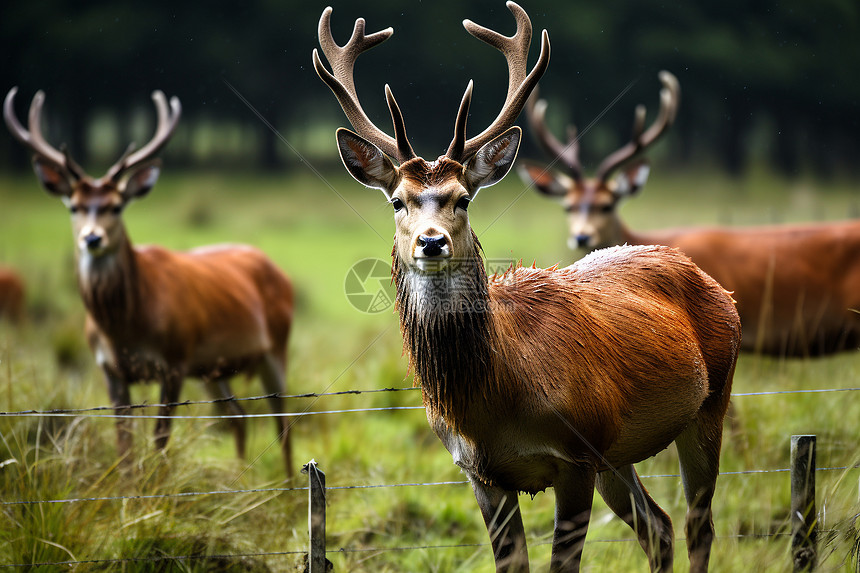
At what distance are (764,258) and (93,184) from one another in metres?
5.69

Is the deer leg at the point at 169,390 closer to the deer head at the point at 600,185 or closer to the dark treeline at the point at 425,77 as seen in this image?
the deer head at the point at 600,185

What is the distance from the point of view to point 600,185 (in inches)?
300

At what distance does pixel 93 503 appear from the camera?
3.96 meters

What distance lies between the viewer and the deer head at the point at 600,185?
7391 millimetres

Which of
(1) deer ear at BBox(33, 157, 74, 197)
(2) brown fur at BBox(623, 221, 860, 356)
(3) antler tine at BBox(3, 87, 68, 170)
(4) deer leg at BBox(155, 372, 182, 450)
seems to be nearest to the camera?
(4) deer leg at BBox(155, 372, 182, 450)

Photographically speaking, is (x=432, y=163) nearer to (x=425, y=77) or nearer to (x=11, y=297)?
(x=11, y=297)

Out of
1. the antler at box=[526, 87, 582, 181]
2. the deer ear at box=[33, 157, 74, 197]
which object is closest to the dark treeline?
the antler at box=[526, 87, 582, 181]

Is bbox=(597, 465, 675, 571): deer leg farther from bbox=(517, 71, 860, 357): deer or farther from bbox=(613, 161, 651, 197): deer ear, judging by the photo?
bbox=(613, 161, 651, 197): deer ear

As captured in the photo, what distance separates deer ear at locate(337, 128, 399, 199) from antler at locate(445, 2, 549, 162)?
0.24 meters

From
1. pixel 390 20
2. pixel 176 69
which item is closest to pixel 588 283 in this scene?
pixel 390 20

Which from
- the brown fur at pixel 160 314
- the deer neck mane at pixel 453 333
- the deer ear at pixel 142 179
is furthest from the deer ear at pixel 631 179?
the deer neck mane at pixel 453 333

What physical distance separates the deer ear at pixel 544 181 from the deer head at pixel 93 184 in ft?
10.8

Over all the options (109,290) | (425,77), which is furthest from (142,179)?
(425,77)

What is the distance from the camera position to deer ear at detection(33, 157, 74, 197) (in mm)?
6211
